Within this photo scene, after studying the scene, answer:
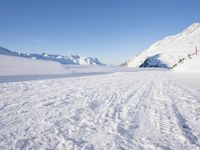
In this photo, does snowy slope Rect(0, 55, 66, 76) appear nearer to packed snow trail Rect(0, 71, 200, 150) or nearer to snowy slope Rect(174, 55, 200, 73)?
packed snow trail Rect(0, 71, 200, 150)

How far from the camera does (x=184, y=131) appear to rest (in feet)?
17.5

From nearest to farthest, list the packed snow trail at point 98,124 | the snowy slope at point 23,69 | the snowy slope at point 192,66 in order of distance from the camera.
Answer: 1. the packed snow trail at point 98,124
2. the snowy slope at point 23,69
3. the snowy slope at point 192,66

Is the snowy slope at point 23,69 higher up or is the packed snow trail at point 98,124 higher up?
the snowy slope at point 23,69

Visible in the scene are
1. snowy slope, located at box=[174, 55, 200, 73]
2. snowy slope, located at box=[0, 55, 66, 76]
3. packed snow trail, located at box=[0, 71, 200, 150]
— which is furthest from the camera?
snowy slope, located at box=[174, 55, 200, 73]

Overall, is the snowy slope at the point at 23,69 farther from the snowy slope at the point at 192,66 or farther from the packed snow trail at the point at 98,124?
the snowy slope at the point at 192,66

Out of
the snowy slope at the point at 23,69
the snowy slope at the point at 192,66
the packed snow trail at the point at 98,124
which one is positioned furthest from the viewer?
the snowy slope at the point at 192,66

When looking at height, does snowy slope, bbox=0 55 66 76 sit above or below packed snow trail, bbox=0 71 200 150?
above

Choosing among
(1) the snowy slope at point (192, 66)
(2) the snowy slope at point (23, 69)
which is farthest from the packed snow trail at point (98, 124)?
(1) the snowy slope at point (192, 66)

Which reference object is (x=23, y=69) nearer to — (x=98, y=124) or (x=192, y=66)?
(x=98, y=124)

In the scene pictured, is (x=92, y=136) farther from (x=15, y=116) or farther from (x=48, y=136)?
(x=15, y=116)

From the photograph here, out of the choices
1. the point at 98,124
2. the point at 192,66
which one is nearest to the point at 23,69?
the point at 98,124

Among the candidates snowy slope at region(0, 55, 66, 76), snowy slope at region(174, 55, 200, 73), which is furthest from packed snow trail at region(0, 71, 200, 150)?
snowy slope at region(174, 55, 200, 73)

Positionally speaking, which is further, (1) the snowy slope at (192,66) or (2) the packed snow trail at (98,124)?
(1) the snowy slope at (192,66)

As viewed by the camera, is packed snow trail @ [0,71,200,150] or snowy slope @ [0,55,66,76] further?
snowy slope @ [0,55,66,76]
